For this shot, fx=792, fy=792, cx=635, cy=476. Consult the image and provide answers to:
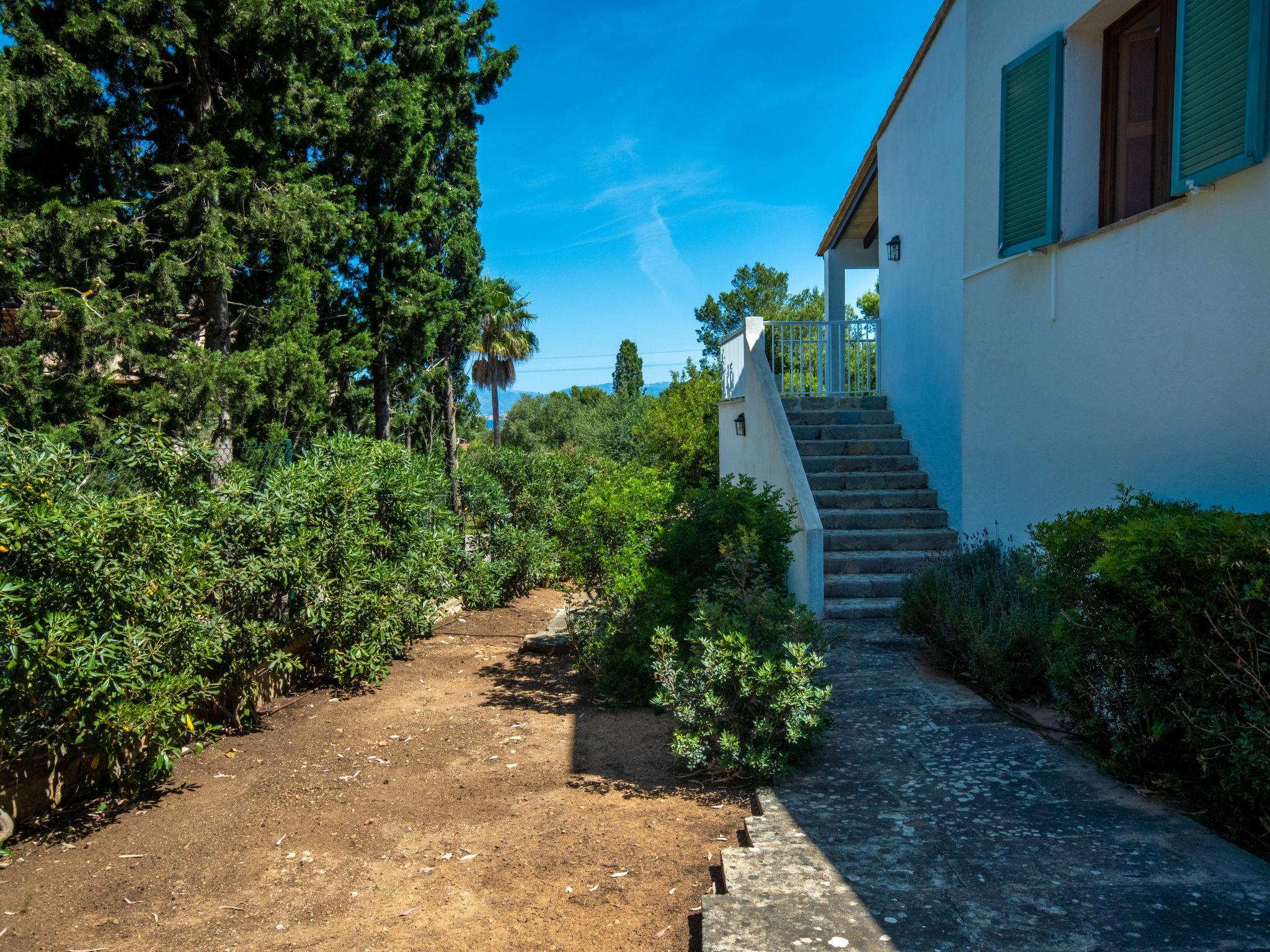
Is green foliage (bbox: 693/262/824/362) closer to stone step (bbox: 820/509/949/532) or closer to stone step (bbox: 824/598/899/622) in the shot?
stone step (bbox: 820/509/949/532)

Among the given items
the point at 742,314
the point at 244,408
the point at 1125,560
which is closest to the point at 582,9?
the point at 244,408

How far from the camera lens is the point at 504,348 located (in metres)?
28.0

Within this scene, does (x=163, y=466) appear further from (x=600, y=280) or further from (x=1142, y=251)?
(x=600, y=280)

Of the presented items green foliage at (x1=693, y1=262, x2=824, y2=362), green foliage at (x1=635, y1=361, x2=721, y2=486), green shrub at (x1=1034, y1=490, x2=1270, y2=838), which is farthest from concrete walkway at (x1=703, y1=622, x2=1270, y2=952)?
green foliage at (x1=693, y1=262, x2=824, y2=362)

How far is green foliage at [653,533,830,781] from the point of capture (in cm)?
389

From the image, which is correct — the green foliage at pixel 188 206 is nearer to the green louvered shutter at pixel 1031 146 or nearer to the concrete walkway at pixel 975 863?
the concrete walkway at pixel 975 863

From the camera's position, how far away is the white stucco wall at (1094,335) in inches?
164

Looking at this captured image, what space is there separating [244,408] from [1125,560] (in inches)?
328

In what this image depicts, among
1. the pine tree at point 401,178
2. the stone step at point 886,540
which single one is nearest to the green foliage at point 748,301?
the pine tree at point 401,178

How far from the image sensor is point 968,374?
7.60m

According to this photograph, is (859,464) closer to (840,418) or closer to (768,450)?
(840,418)

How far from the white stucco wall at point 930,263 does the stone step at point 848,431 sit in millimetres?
203

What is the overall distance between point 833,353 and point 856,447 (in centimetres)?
281

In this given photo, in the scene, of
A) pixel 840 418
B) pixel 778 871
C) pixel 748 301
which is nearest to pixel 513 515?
pixel 840 418
